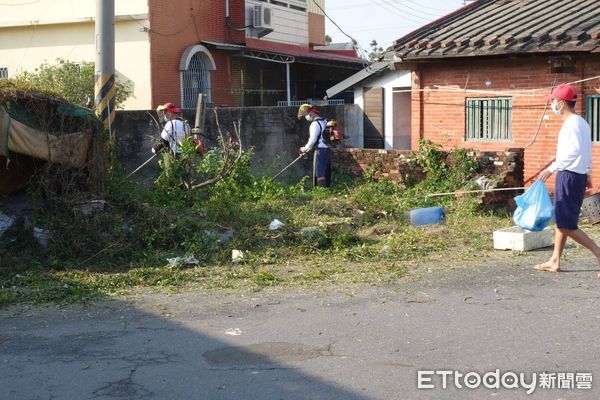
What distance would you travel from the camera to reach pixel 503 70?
15477 millimetres

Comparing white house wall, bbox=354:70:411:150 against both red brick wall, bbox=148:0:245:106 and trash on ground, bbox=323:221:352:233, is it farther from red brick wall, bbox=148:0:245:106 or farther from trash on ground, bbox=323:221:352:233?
trash on ground, bbox=323:221:352:233

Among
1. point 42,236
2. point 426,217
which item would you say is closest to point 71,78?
point 42,236

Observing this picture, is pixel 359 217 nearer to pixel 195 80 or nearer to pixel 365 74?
pixel 365 74

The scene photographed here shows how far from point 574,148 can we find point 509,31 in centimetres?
725

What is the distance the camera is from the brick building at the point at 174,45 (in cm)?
2145

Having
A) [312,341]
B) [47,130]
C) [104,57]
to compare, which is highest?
[104,57]

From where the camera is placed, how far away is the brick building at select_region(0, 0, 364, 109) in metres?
21.5

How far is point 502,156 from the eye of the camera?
13.4 meters

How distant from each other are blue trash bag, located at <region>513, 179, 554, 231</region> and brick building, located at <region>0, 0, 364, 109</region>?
13.8 meters

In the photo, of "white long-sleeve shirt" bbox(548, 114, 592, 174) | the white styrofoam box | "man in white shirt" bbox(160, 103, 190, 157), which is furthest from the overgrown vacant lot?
"white long-sleeve shirt" bbox(548, 114, 592, 174)

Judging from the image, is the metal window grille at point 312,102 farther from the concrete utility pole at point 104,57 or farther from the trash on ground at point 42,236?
the trash on ground at point 42,236

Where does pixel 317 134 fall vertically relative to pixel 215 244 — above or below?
above

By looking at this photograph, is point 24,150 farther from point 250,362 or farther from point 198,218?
point 250,362

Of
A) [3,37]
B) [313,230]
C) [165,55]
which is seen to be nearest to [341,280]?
[313,230]
